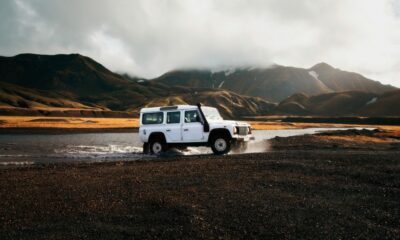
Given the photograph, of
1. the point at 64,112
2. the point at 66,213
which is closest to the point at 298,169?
the point at 66,213

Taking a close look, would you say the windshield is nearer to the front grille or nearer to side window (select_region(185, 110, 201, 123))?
side window (select_region(185, 110, 201, 123))

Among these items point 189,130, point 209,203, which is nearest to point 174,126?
point 189,130

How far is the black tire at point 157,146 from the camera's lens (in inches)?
918

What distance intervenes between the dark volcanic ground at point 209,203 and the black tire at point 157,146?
8.54 metres

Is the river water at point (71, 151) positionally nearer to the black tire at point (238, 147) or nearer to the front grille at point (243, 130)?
the black tire at point (238, 147)

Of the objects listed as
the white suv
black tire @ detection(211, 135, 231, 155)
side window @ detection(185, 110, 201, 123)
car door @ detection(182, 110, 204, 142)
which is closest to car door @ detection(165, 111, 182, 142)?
the white suv

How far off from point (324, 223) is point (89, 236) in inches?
201

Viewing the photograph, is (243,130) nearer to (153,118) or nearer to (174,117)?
(174,117)

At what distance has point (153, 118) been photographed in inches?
941

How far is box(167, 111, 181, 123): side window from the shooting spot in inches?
901

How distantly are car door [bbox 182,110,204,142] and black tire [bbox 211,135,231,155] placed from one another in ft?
2.83

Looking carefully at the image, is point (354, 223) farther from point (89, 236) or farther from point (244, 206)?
point (89, 236)

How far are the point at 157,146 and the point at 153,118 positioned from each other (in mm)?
2049

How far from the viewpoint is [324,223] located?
7.49m
